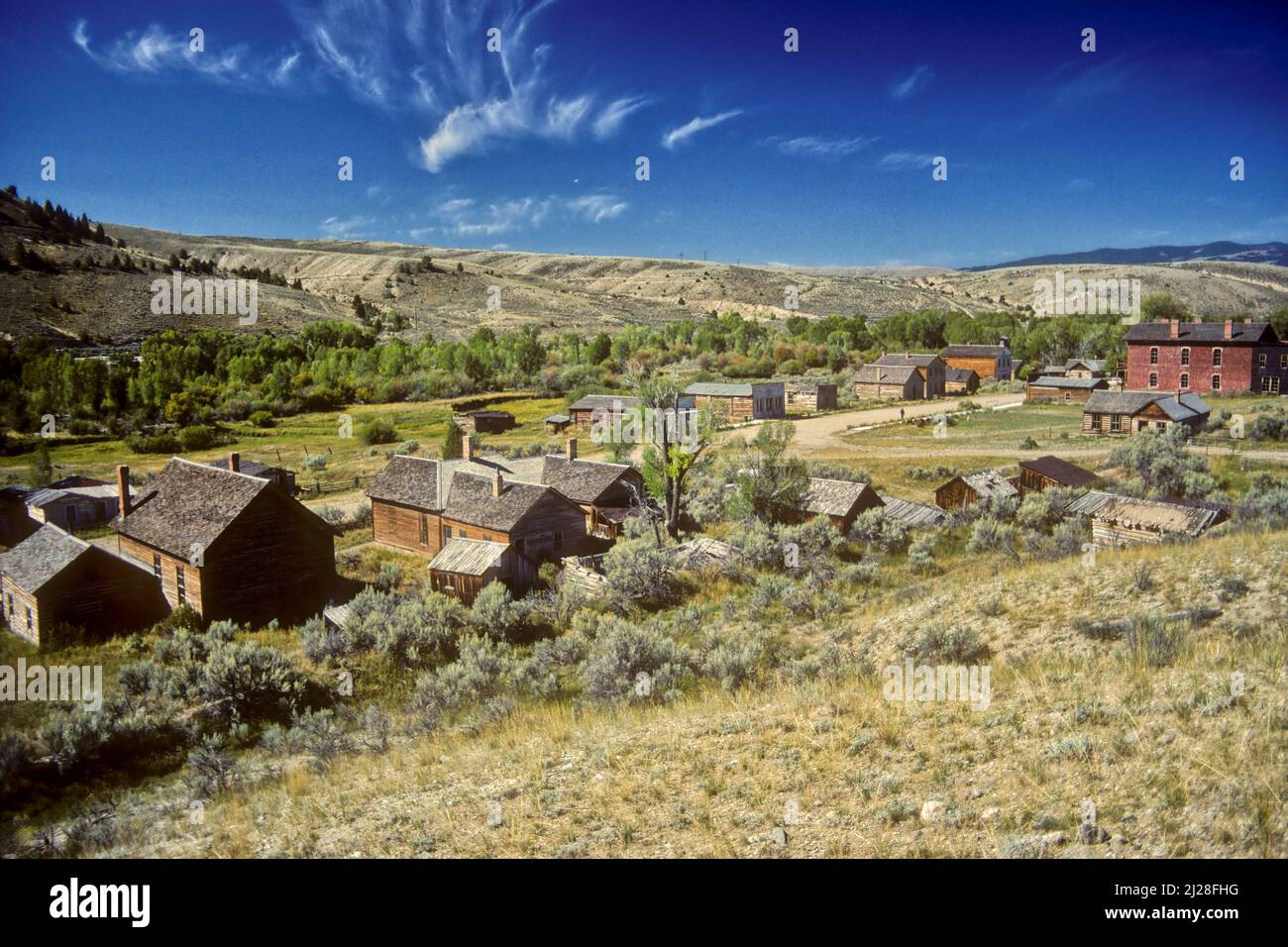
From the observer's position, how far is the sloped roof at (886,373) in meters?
61.0

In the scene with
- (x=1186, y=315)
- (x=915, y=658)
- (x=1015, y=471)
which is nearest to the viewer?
(x=915, y=658)

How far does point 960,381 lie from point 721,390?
2336 centimetres

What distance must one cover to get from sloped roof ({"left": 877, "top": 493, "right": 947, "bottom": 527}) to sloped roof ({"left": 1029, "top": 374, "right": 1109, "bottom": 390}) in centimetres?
3176

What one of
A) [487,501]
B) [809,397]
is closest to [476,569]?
[487,501]

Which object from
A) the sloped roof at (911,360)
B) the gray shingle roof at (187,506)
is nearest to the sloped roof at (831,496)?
the gray shingle roof at (187,506)

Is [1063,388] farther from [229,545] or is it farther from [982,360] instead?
[229,545]

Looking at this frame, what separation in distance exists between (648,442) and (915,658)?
16.0 meters

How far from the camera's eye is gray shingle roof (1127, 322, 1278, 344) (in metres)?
40.7

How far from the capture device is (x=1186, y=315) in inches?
2191

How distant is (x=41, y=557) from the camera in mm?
15703
